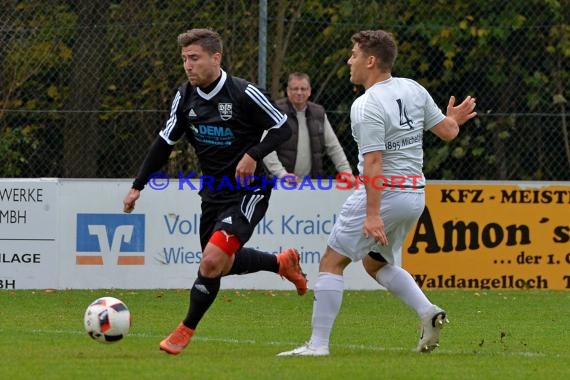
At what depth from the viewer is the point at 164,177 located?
1355 cm

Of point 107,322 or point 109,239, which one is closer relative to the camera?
point 107,322

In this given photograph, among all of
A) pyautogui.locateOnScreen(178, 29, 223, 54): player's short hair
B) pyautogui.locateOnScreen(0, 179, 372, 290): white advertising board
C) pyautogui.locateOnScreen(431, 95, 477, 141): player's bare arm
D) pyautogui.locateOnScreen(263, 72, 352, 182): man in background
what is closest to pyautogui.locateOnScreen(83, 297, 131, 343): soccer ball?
pyautogui.locateOnScreen(178, 29, 223, 54): player's short hair

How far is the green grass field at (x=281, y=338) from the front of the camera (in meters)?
6.85

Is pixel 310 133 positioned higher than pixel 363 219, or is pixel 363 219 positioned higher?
pixel 310 133

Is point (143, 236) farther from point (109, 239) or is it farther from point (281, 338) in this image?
point (281, 338)

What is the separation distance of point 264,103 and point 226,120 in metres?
0.26

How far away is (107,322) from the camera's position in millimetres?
7449

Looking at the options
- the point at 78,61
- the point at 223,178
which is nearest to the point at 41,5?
the point at 78,61

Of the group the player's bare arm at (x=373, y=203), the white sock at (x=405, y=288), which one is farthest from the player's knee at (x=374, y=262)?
the player's bare arm at (x=373, y=203)

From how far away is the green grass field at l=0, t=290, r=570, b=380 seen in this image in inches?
270

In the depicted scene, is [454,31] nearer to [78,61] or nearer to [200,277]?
[78,61]

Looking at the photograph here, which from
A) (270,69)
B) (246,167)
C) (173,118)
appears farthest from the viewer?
(270,69)

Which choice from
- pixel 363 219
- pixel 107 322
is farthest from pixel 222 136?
pixel 107 322

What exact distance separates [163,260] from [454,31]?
410 cm
